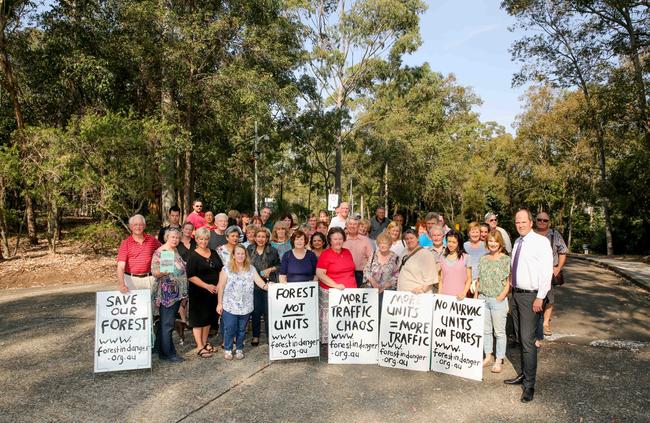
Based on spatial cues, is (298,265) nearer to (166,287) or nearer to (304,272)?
(304,272)

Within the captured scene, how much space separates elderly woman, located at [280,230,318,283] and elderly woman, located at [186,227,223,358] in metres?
0.89

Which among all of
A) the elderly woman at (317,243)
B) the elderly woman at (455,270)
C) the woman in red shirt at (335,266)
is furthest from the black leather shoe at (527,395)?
the elderly woman at (317,243)

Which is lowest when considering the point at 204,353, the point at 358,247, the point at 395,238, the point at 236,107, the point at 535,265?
the point at 204,353

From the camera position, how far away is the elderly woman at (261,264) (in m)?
6.84

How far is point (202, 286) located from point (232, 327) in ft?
2.18

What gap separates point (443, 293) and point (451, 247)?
0.59m

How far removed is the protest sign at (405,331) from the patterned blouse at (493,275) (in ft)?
2.22

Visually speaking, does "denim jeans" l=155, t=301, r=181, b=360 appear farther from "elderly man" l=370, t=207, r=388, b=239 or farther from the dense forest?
the dense forest

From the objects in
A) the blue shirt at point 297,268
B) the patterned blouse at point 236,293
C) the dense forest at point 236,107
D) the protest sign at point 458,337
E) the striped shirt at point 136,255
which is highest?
the dense forest at point 236,107

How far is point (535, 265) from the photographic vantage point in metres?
5.06

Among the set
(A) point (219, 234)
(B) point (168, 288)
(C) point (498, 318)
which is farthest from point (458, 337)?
(A) point (219, 234)

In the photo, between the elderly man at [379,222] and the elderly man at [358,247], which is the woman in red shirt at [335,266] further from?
the elderly man at [379,222]

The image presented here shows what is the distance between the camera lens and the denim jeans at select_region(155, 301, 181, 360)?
595cm

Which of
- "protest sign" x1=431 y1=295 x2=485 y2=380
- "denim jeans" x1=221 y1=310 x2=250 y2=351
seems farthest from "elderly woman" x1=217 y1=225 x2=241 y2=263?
"protest sign" x1=431 y1=295 x2=485 y2=380
